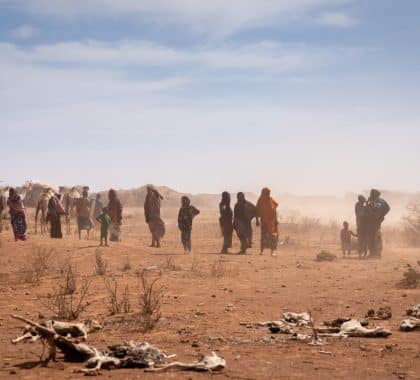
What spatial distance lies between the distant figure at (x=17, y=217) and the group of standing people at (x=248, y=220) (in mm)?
5994

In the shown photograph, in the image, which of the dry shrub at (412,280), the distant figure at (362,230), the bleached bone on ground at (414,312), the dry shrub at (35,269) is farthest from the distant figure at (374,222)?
the bleached bone on ground at (414,312)

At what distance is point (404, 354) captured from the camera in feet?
22.8

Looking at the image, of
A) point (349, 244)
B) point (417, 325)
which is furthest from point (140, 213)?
point (417, 325)

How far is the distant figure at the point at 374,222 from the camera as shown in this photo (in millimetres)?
20656

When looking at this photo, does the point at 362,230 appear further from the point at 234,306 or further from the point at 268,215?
the point at 234,306

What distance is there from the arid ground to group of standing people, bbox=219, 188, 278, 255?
103cm

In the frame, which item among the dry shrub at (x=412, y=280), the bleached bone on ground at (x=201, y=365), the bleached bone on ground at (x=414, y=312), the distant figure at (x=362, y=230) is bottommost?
the bleached bone on ground at (x=201, y=365)

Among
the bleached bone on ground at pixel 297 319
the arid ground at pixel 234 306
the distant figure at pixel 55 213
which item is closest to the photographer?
the arid ground at pixel 234 306

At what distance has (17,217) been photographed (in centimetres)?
1930

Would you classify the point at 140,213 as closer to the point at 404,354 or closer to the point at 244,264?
the point at 244,264

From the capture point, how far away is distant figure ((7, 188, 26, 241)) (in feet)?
62.4

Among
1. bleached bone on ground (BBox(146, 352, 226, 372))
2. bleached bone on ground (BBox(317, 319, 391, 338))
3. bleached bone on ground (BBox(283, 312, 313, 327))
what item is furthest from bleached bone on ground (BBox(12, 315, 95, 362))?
bleached bone on ground (BBox(283, 312, 313, 327))

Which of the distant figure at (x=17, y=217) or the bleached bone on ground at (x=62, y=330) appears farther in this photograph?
the distant figure at (x=17, y=217)

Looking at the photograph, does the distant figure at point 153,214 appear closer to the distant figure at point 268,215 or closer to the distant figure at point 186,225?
the distant figure at point 186,225
